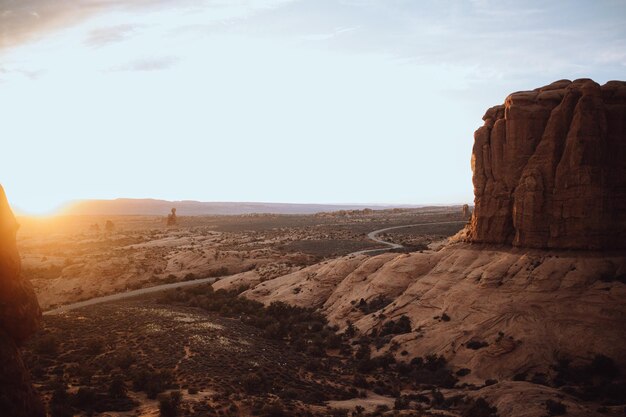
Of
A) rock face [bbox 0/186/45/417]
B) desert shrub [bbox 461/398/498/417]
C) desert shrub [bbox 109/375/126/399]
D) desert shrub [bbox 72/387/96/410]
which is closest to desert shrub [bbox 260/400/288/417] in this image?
desert shrub [bbox 109/375/126/399]

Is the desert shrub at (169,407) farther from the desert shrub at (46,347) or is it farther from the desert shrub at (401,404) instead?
the desert shrub at (46,347)

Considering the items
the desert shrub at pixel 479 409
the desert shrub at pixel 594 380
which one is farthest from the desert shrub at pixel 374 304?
the desert shrub at pixel 479 409

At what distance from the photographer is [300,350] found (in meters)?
36.4

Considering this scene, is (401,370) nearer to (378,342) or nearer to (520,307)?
(378,342)

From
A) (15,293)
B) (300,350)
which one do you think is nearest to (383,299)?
(300,350)

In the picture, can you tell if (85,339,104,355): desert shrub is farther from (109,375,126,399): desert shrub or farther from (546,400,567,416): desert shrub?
(546,400,567,416): desert shrub

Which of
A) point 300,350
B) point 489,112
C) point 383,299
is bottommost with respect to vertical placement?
point 300,350

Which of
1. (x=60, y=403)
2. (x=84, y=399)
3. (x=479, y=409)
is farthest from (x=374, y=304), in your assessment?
(x=60, y=403)

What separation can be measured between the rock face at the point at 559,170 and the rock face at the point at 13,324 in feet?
114

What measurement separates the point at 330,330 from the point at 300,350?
17.1 feet

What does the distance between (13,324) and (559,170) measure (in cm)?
3689

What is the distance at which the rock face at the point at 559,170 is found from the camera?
102 feet

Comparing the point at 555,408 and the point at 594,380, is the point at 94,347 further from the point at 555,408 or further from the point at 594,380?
the point at 594,380

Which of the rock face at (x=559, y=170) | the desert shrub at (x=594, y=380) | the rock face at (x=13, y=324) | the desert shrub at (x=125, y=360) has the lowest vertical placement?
the desert shrub at (x=125, y=360)
